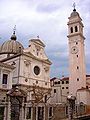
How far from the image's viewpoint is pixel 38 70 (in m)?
44.2

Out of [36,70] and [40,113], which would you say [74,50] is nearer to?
[36,70]

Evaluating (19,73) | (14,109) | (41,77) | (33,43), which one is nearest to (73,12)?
(33,43)

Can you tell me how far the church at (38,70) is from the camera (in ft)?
109

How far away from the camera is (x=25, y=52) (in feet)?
134

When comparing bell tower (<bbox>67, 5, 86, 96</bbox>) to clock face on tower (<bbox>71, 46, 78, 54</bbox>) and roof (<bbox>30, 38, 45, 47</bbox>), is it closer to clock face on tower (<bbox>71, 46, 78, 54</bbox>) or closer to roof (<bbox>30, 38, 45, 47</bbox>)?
clock face on tower (<bbox>71, 46, 78, 54</bbox>)

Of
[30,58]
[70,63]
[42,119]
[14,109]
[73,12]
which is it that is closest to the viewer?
[14,109]

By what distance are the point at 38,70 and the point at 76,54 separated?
11600 mm

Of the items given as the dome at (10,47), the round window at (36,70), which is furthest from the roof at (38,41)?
the round window at (36,70)

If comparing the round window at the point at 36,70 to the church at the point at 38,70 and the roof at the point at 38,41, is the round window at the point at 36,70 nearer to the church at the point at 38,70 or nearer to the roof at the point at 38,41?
the church at the point at 38,70

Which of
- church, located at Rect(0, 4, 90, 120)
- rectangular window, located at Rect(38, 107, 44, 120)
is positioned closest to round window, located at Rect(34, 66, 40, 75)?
church, located at Rect(0, 4, 90, 120)

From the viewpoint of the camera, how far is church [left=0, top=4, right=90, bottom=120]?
3319cm

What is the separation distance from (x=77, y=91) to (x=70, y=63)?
7175 mm

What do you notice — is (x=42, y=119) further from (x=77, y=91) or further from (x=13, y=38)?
(x=13, y=38)

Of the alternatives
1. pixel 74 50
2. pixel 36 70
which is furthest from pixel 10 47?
pixel 74 50
